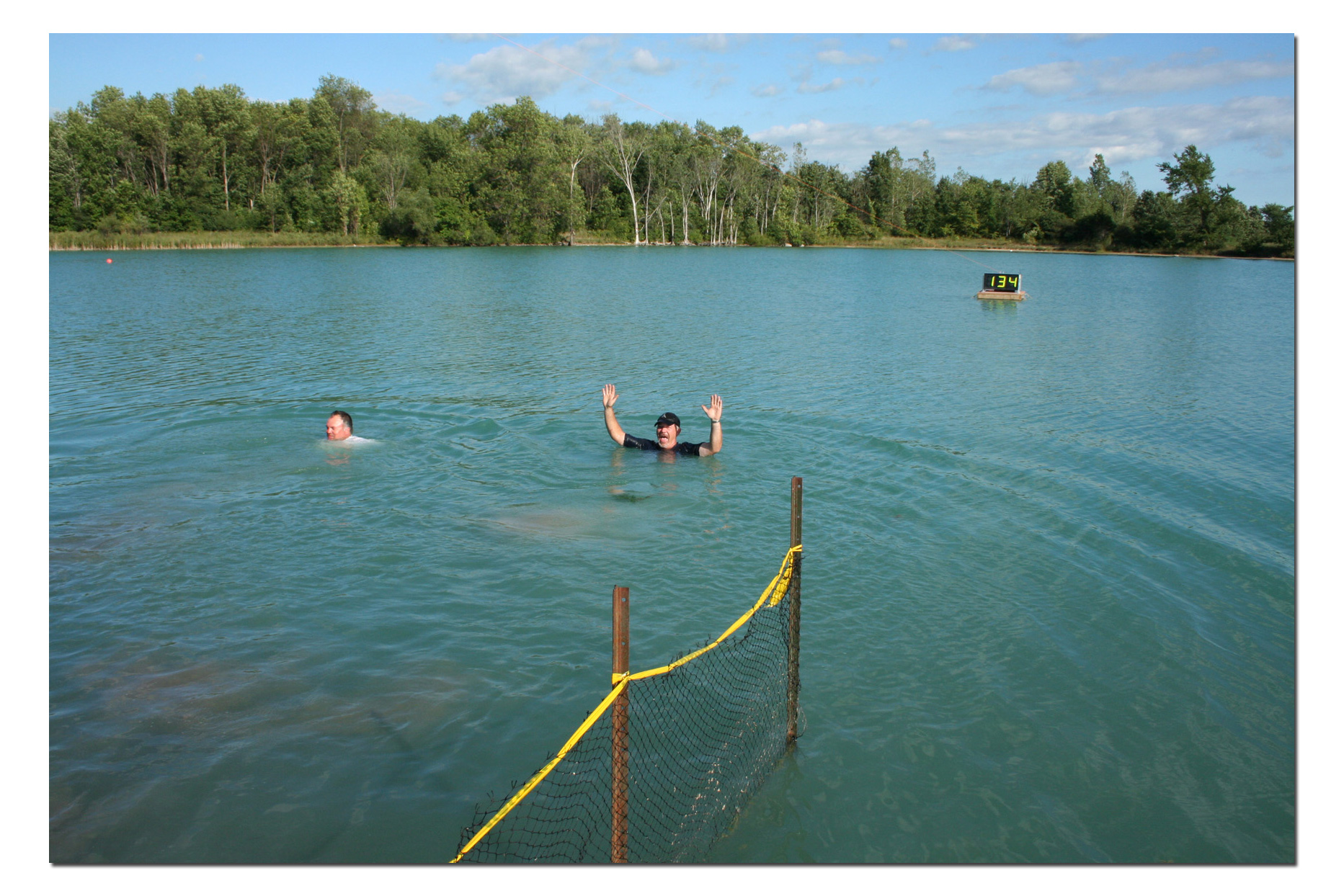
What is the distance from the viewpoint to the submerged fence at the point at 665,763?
217 inches

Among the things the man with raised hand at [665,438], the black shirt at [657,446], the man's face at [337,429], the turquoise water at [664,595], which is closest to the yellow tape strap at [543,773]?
the turquoise water at [664,595]

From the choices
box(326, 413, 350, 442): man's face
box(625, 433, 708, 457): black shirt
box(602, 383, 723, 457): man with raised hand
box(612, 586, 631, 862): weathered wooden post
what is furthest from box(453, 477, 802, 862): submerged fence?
box(326, 413, 350, 442): man's face

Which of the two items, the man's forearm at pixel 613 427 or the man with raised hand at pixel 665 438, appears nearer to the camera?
the man with raised hand at pixel 665 438

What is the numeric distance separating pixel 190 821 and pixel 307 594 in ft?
11.3

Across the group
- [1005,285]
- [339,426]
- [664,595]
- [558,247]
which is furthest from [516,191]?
[664,595]

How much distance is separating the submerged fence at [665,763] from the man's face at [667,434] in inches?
226

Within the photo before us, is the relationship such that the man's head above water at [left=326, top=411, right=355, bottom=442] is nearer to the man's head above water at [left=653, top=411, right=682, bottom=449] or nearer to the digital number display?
the man's head above water at [left=653, top=411, right=682, bottom=449]

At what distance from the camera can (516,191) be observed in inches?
3713

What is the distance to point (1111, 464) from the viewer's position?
46.0ft

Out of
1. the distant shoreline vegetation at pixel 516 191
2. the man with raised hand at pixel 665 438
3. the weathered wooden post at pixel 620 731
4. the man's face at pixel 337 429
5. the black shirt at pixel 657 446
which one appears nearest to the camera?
the weathered wooden post at pixel 620 731

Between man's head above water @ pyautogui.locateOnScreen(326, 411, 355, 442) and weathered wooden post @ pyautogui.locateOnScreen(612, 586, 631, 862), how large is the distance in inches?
441

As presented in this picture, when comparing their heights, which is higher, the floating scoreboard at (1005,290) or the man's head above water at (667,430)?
the floating scoreboard at (1005,290)

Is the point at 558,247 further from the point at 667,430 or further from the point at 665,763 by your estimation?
the point at 665,763

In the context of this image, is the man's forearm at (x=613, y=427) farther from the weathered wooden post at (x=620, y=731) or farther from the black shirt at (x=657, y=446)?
the weathered wooden post at (x=620, y=731)
